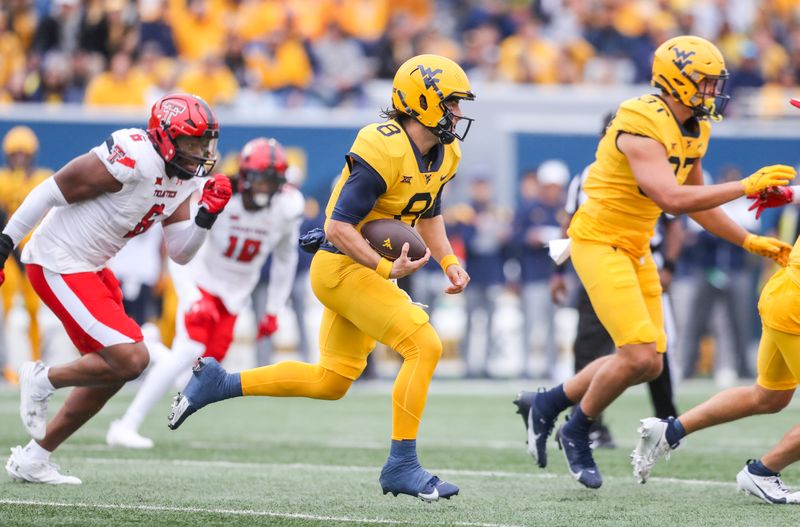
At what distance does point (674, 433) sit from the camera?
598 cm

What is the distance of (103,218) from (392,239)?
4.69 feet

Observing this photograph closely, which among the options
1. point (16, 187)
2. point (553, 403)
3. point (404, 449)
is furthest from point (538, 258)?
point (404, 449)

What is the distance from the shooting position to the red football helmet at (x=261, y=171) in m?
8.66

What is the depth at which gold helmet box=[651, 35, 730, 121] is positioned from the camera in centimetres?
606

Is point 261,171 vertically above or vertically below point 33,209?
above

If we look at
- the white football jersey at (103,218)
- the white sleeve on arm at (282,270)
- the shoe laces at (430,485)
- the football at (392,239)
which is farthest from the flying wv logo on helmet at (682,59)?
the white sleeve on arm at (282,270)

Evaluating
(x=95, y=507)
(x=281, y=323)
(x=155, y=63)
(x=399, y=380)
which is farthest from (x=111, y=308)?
(x=155, y=63)

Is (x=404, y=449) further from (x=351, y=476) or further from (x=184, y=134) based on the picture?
(x=184, y=134)

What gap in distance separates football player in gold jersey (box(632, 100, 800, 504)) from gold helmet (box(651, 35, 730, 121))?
56 centimetres

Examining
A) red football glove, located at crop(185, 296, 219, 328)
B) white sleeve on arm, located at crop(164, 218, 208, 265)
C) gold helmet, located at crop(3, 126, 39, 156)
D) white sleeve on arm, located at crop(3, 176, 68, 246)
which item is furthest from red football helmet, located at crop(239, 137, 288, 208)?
gold helmet, located at crop(3, 126, 39, 156)

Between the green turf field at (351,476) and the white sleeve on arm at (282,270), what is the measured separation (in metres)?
0.90

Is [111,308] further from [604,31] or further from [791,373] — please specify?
[604,31]

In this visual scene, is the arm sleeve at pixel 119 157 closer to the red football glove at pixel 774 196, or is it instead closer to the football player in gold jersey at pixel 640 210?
the football player in gold jersey at pixel 640 210

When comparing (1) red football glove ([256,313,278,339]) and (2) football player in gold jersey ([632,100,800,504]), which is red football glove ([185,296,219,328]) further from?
(2) football player in gold jersey ([632,100,800,504])
